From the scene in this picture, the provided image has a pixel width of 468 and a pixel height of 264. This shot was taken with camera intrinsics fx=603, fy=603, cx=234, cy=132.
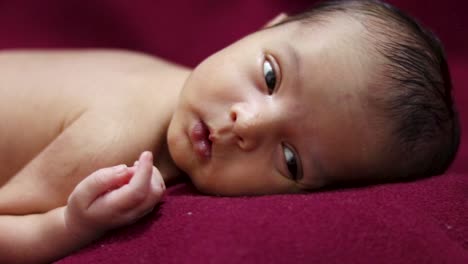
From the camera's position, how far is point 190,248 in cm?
78

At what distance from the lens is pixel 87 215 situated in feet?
2.93

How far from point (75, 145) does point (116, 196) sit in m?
0.21

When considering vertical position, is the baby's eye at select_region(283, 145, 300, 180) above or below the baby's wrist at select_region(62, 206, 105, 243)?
→ above

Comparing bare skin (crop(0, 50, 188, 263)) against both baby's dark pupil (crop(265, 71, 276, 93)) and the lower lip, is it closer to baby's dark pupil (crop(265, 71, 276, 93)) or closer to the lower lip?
the lower lip

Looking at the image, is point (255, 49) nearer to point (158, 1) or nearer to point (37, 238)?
point (37, 238)

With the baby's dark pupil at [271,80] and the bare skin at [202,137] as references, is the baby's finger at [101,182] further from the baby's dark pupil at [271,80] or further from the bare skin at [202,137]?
the baby's dark pupil at [271,80]

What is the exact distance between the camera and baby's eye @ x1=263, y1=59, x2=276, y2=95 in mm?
1014

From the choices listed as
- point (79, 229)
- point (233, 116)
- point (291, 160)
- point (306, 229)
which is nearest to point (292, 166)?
point (291, 160)

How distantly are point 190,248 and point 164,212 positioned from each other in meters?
0.14

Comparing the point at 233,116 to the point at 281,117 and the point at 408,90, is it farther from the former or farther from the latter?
the point at 408,90

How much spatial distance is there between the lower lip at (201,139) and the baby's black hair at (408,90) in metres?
0.27

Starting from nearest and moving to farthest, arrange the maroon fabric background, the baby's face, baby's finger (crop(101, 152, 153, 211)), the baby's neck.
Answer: the maroon fabric background, baby's finger (crop(101, 152, 153, 211)), the baby's face, the baby's neck

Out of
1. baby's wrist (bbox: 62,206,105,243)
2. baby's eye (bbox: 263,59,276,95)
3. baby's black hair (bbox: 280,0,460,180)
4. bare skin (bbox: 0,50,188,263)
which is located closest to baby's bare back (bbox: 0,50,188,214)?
bare skin (bbox: 0,50,188,263)

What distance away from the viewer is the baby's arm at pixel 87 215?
867 millimetres
